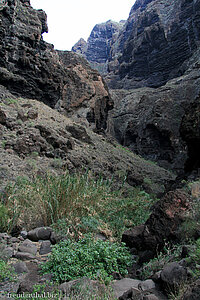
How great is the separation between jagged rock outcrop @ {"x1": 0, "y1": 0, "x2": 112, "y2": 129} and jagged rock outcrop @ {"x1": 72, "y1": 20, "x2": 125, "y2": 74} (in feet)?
240

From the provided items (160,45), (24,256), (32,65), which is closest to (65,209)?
(24,256)

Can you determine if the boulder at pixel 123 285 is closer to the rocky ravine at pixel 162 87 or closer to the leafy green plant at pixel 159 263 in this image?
the leafy green plant at pixel 159 263

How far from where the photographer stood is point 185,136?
639 centimetres

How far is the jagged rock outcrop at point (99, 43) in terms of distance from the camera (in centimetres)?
9188

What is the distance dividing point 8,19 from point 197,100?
503 inches

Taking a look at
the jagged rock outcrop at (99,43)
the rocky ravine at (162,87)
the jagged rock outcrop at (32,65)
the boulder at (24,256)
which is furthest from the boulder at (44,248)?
the jagged rock outcrop at (99,43)

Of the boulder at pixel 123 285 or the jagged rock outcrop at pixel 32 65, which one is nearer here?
the boulder at pixel 123 285

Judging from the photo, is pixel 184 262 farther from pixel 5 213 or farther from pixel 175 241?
pixel 5 213

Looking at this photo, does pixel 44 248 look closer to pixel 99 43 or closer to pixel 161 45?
pixel 161 45

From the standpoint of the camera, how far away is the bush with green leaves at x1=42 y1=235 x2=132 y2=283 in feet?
8.22

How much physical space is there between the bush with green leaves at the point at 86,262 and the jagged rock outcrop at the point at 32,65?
12.7 m

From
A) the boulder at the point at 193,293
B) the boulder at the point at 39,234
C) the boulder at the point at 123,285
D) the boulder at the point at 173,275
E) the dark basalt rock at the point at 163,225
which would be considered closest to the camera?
the boulder at the point at 193,293

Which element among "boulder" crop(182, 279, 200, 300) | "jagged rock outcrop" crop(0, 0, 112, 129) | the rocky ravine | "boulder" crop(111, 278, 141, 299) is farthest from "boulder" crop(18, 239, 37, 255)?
"jagged rock outcrop" crop(0, 0, 112, 129)

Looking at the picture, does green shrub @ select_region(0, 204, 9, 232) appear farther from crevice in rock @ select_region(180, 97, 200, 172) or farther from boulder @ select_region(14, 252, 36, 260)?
crevice in rock @ select_region(180, 97, 200, 172)
